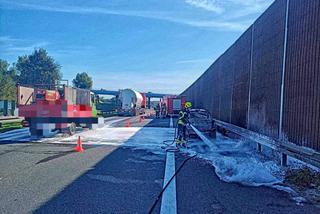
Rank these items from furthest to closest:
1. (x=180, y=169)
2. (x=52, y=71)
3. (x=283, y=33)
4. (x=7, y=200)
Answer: (x=52, y=71) → (x=283, y=33) → (x=180, y=169) → (x=7, y=200)

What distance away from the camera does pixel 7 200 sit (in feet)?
17.8

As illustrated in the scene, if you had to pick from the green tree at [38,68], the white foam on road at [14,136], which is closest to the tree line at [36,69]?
the green tree at [38,68]

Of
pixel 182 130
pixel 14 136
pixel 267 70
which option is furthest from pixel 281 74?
pixel 14 136

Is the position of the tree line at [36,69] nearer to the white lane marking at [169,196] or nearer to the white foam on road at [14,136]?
the white foam on road at [14,136]

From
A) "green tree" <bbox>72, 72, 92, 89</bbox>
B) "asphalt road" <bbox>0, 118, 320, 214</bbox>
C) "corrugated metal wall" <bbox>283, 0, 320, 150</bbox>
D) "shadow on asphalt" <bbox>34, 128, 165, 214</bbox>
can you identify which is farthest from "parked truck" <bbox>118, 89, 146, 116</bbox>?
"green tree" <bbox>72, 72, 92, 89</bbox>

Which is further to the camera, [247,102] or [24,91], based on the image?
[24,91]

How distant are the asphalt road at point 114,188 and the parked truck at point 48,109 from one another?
536 centimetres

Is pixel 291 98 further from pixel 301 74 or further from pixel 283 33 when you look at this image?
pixel 283 33

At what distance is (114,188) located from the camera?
6.36m

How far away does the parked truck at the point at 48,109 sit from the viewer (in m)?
15.1

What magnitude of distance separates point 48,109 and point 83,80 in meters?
72.5

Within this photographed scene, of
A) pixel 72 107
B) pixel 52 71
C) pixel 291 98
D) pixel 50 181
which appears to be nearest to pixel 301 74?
pixel 291 98

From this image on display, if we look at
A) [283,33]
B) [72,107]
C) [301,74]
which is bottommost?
[72,107]

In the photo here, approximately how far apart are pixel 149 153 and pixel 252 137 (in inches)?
143
